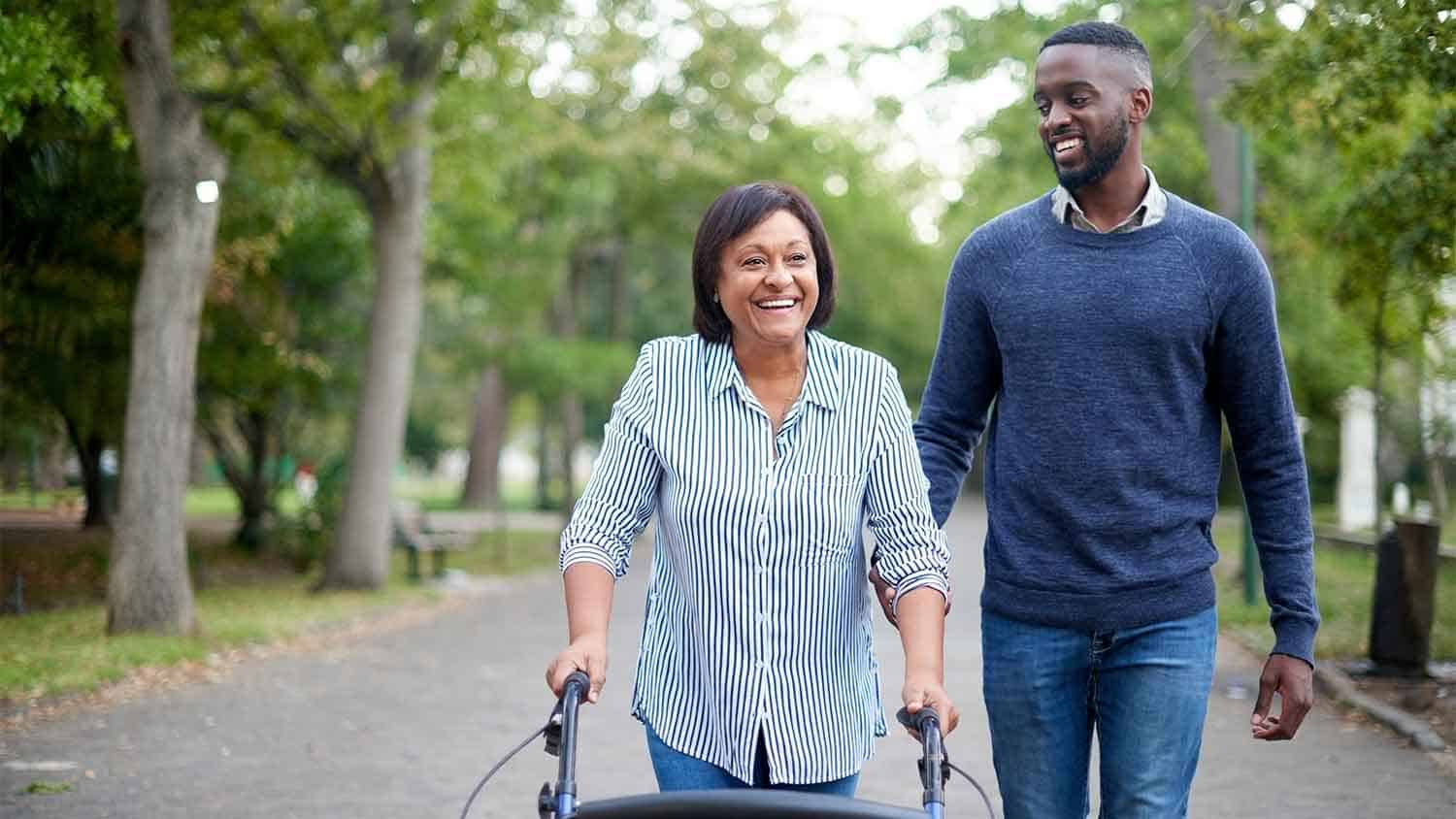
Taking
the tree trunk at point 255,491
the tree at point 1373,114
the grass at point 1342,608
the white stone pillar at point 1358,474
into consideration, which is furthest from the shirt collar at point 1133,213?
the white stone pillar at point 1358,474

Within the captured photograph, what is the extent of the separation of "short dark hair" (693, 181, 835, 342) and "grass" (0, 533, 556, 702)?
28.3ft

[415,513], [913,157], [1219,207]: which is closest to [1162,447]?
[1219,207]

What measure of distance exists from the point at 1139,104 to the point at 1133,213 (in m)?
0.22

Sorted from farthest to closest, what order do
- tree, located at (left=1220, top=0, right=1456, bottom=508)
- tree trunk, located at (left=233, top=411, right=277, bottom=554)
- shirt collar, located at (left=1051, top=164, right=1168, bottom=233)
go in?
tree trunk, located at (left=233, top=411, right=277, bottom=554)
tree, located at (left=1220, top=0, right=1456, bottom=508)
shirt collar, located at (left=1051, top=164, right=1168, bottom=233)

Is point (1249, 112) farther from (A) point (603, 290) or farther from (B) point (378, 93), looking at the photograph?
(A) point (603, 290)

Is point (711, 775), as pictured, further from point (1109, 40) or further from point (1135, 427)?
point (1109, 40)

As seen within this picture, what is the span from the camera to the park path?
784 centimetres

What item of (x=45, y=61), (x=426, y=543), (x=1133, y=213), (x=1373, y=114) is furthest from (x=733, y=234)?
(x=426, y=543)

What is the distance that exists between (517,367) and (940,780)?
24.9m

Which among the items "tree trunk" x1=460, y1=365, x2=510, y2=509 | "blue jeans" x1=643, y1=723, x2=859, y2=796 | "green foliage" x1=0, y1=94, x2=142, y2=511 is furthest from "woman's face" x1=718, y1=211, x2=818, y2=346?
"tree trunk" x1=460, y1=365, x2=510, y2=509

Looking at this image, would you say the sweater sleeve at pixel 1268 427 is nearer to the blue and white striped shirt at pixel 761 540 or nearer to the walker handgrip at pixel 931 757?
the blue and white striped shirt at pixel 761 540

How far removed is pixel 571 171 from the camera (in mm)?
29734

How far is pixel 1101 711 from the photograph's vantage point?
351 centimetres

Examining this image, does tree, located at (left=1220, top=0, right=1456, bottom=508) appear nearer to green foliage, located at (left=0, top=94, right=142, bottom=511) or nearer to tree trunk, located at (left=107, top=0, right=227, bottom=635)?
tree trunk, located at (left=107, top=0, right=227, bottom=635)
